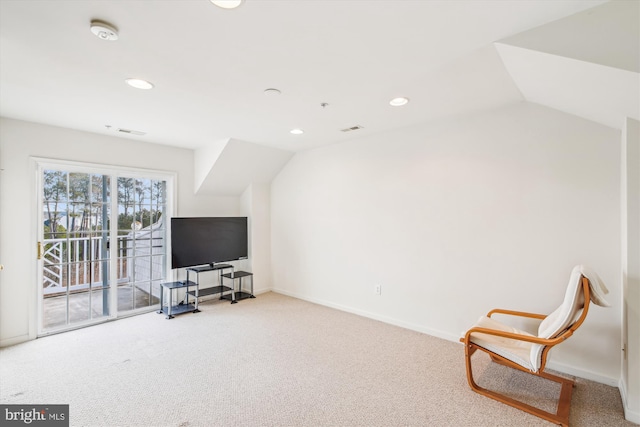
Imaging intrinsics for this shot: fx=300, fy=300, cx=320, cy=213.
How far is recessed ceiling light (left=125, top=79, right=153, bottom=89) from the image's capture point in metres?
2.34

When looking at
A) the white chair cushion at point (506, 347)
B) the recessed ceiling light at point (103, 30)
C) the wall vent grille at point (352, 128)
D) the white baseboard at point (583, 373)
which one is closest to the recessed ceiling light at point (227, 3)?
the recessed ceiling light at point (103, 30)

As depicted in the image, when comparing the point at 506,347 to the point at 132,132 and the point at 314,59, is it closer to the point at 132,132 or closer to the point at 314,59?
the point at 314,59

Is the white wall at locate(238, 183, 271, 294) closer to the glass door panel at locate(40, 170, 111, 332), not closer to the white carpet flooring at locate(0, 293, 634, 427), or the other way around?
the white carpet flooring at locate(0, 293, 634, 427)

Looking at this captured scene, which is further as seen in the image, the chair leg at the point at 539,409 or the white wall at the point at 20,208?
the white wall at the point at 20,208

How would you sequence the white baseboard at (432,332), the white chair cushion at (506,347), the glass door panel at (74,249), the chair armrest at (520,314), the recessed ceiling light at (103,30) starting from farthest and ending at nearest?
1. the glass door panel at (74,249)
2. the chair armrest at (520,314)
3. the white baseboard at (432,332)
4. the white chair cushion at (506,347)
5. the recessed ceiling light at (103,30)

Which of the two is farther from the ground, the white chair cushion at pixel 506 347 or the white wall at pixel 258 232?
the white wall at pixel 258 232

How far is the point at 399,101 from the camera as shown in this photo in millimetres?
2830

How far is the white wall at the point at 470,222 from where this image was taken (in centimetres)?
250

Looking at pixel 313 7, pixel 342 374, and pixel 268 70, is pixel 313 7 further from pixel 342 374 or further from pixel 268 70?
pixel 342 374

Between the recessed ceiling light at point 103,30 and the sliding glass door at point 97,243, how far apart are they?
269 cm

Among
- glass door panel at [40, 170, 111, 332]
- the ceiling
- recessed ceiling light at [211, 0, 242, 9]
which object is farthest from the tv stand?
recessed ceiling light at [211, 0, 242, 9]

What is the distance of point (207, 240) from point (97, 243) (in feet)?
4.47

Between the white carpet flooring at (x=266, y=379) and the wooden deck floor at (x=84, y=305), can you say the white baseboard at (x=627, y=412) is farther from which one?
the wooden deck floor at (x=84, y=305)


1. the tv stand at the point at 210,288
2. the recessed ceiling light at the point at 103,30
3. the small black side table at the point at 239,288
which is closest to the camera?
the recessed ceiling light at the point at 103,30
